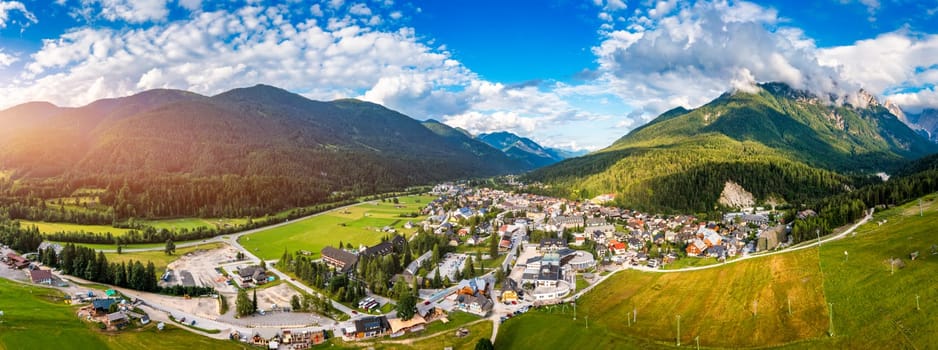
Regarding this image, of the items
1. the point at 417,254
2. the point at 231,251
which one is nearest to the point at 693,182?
the point at 417,254

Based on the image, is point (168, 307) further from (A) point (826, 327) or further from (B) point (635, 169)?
(B) point (635, 169)

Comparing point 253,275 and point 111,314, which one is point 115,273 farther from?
point 111,314

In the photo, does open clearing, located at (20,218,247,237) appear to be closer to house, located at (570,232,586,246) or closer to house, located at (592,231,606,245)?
house, located at (570,232,586,246)

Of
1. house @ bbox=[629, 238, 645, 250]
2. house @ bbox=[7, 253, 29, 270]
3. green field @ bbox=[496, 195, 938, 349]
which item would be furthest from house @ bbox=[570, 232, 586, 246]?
house @ bbox=[7, 253, 29, 270]

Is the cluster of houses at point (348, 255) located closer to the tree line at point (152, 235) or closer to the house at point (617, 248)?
the house at point (617, 248)

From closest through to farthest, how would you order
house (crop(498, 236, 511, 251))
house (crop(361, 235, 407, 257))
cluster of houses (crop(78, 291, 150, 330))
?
1. cluster of houses (crop(78, 291, 150, 330))
2. house (crop(361, 235, 407, 257))
3. house (crop(498, 236, 511, 251))

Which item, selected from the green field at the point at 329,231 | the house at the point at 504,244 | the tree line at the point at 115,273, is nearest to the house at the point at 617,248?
the house at the point at 504,244

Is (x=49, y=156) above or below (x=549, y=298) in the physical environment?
above
